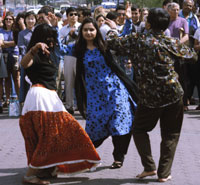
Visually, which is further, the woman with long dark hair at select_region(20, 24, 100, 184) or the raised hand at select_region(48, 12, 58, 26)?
the raised hand at select_region(48, 12, 58, 26)

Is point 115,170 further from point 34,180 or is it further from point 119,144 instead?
point 34,180

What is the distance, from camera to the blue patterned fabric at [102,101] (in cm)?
646

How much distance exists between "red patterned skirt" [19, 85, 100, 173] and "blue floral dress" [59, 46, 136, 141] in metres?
0.49

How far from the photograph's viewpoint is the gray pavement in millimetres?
6031

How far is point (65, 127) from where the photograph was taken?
592 centimetres

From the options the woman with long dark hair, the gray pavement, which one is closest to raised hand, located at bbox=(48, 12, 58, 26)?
the gray pavement

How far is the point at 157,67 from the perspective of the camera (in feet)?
18.8

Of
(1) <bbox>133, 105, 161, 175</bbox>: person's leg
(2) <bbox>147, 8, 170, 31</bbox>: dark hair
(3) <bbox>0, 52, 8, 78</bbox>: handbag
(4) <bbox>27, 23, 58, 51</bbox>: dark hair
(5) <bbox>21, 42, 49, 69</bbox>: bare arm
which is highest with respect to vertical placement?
(2) <bbox>147, 8, 170, 31</bbox>: dark hair

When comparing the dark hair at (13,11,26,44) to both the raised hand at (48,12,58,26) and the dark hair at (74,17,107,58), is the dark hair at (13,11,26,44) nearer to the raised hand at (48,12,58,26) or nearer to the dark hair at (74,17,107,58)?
the raised hand at (48,12,58,26)

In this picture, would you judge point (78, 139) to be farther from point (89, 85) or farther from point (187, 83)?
point (187, 83)

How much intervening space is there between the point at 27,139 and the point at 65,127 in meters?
0.39

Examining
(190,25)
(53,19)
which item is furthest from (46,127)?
(190,25)

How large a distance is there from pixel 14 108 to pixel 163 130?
18.7 ft

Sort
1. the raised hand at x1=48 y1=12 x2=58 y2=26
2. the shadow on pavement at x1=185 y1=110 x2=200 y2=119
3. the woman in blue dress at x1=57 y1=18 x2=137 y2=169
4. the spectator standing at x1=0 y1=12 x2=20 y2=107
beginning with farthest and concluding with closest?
the spectator standing at x1=0 y1=12 x2=20 y2=107
the shadow on pavement at x1=185 y1=110 x2=200 y2=119
the raised hand at x1=48 y1=12 x2=58 y2=26
the woman in blue dress at x1=57 y1=18 x2=137 y2=169
